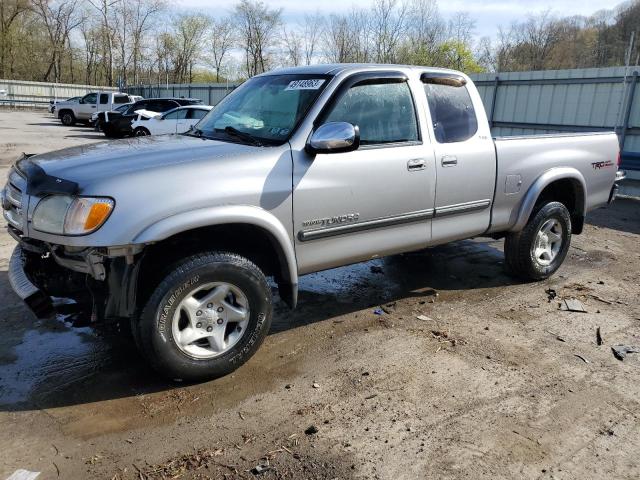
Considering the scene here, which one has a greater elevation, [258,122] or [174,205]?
[258,122]

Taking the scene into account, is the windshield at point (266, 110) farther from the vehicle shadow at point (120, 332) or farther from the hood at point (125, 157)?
the vehicle shadow at point (120, 332)

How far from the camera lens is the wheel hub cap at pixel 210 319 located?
3332mm

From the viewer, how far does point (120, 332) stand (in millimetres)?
4086

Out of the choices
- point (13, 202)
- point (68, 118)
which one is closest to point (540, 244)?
point (13, 202)

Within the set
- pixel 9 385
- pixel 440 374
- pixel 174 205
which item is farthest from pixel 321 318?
pixel 9 385

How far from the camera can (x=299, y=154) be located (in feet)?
11.9

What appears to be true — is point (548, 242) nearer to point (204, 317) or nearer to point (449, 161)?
point (449, 161)

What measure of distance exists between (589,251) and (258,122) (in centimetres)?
503

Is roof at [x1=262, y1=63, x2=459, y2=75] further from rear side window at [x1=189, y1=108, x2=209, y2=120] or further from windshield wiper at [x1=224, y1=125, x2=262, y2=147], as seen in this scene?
rear side window at [x1=189, y1=108, x2=209, y2=120]

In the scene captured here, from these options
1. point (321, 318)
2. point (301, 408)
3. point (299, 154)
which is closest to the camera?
point (301, 408)

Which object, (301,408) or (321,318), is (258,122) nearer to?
(321,318)

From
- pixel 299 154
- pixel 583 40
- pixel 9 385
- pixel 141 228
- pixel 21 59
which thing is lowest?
pixel 9 385

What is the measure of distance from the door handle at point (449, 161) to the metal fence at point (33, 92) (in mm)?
44528

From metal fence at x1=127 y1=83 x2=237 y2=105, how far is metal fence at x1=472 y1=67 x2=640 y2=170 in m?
15.6
